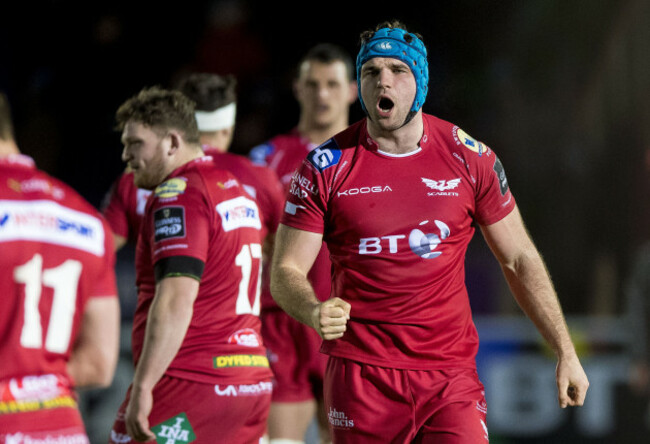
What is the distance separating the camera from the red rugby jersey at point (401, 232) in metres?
3.88

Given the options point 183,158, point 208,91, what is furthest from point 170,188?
point 208,91

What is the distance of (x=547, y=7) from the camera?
9672 millimetres

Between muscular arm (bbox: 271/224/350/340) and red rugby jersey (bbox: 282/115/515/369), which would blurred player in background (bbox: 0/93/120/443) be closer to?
muscular arm (bbox: 271/224/350/340)

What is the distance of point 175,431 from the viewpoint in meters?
Result: 4.16

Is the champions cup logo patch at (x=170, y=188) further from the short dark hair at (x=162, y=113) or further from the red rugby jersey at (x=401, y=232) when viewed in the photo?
the red rugby jersey at (x=401, y=232)

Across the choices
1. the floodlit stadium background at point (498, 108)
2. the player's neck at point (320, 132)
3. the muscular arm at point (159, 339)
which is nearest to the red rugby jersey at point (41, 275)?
the muscular arm at point (159, 339)

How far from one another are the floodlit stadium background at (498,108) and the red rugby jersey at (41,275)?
18.1 feet

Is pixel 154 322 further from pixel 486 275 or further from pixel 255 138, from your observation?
pixel 255 138

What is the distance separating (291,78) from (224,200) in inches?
239

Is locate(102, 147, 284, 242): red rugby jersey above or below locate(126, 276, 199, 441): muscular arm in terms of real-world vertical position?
above

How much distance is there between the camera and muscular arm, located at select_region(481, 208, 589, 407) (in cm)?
393

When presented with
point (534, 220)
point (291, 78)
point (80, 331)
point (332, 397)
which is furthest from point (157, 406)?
point (291, 78)

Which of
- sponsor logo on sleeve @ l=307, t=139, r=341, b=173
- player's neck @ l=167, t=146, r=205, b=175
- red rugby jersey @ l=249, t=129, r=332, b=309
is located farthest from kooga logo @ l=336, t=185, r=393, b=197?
red rugby jersey @ l=249, t=129, r=332, b=309

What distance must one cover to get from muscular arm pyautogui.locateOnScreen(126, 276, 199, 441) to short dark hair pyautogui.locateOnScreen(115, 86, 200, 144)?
0.83 m
